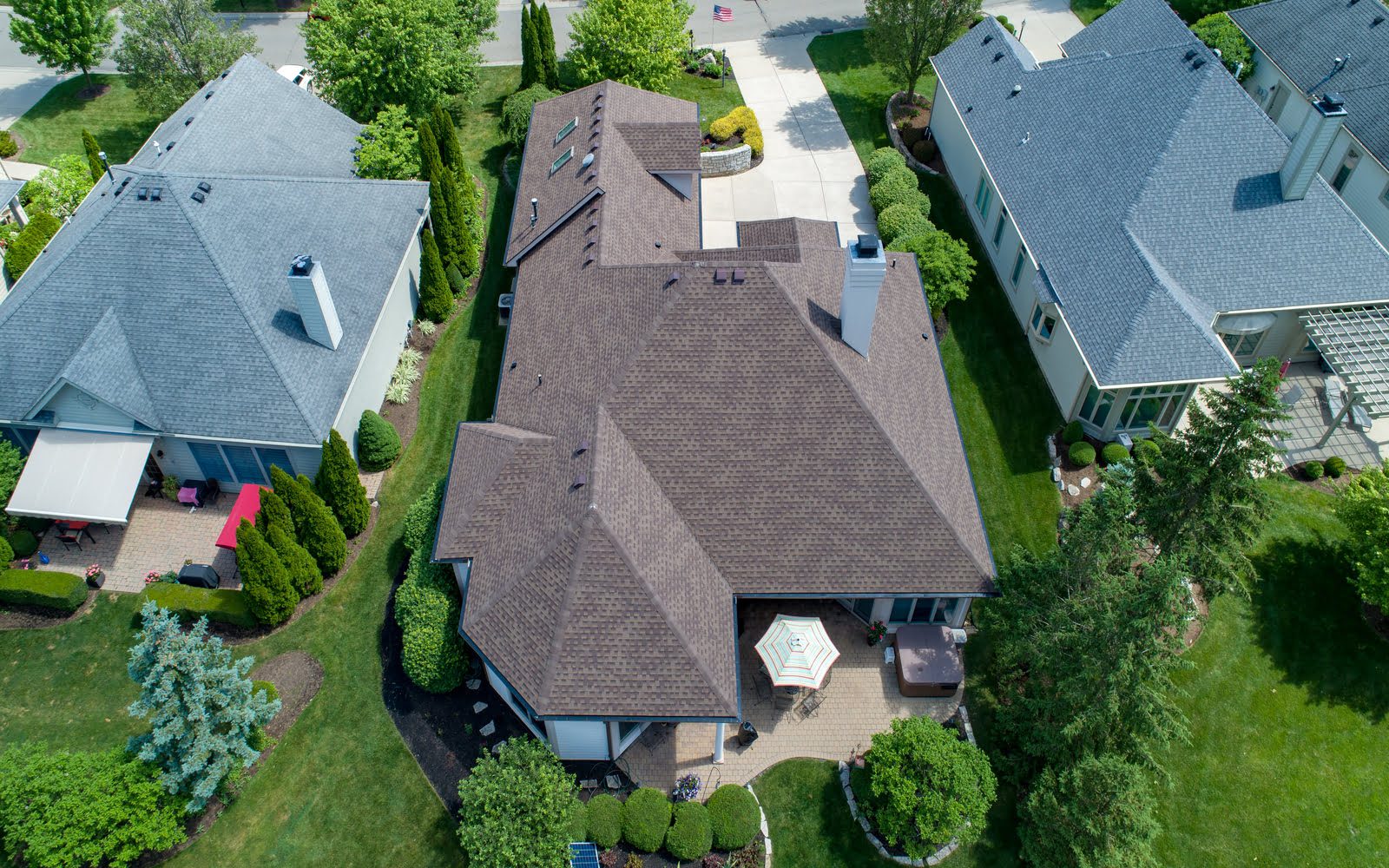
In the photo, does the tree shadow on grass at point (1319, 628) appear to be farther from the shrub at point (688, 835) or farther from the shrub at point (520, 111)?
the shrub at point (520, 111)

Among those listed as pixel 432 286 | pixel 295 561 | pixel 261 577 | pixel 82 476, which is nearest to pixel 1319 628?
pixel 295 561

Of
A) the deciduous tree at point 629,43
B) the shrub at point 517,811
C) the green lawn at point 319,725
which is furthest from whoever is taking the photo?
the deciduous tree at point 629,43

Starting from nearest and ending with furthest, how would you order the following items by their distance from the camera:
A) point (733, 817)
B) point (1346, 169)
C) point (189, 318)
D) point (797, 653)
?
point (733, 817), point (797, 653), point (189, 318), point (1346, 169)

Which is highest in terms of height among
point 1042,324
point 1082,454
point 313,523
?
point 1042,324

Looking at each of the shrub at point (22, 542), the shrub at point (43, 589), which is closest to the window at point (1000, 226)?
the shrub at point (43, 589)

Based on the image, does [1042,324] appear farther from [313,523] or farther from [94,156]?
[94,156]

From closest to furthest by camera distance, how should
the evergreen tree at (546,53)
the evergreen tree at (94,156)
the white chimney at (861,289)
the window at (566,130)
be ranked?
the white chimney at (861,289), the window at (566,130), the evergreen tree at (94,156), the evergreen tree at (546,53)

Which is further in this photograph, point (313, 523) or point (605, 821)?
point (313, 523)
